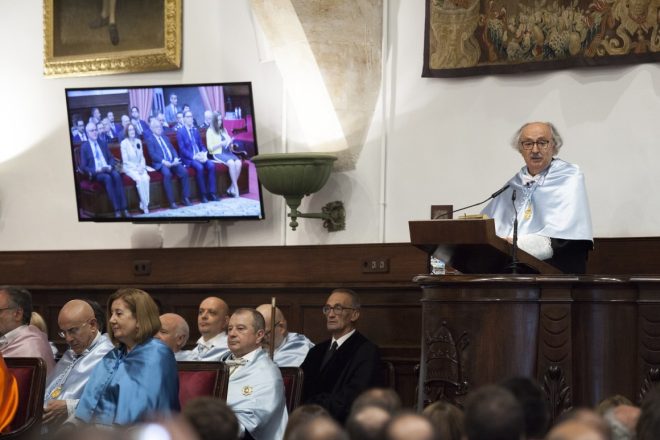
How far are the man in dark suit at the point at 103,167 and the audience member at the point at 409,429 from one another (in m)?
7.63

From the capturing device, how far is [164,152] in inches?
398

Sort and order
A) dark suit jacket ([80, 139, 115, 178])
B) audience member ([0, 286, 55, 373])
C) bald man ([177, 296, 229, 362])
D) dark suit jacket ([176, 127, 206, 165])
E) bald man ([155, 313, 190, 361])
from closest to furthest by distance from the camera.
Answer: audience member ([0, 286, 55, 373])
bald man ([155, 313, 190, 361])
bald man ([177, 296, 229, 362])
dark suit jacket ([176, 127, 206, 165])
dark suit jacket ([80, 139, 115, 178])

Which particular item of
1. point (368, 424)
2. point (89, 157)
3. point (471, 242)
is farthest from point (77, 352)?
point (368, 424)

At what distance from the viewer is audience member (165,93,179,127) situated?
9953 mm

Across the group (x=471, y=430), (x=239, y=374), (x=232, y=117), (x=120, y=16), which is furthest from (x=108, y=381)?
(x=120, y=16)

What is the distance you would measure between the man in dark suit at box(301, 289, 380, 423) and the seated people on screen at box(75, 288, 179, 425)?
68.5 inches

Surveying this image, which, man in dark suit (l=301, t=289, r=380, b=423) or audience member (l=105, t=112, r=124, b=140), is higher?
audience member (l=105, t=112, r=124, b=140)

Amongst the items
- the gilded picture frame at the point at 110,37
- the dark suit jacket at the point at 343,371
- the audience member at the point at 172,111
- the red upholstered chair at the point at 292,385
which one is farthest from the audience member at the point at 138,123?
the red upholstered chair at the point at 292,385

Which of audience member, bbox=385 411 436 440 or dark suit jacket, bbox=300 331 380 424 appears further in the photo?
dark suit jacket, bbox=300 331 380 424

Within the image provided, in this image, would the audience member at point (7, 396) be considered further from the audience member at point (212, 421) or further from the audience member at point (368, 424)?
the audience member at point (368, 424)

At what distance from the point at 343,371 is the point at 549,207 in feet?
7.05

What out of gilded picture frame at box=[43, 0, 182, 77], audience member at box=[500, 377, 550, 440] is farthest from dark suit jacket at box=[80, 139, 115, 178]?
audience member at box=[500, 377, 550, 440]

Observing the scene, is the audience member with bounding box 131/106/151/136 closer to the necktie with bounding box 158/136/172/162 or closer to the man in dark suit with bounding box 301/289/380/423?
the necktie with bounding box 158/136/172/162

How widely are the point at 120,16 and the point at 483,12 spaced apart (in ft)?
11.4
